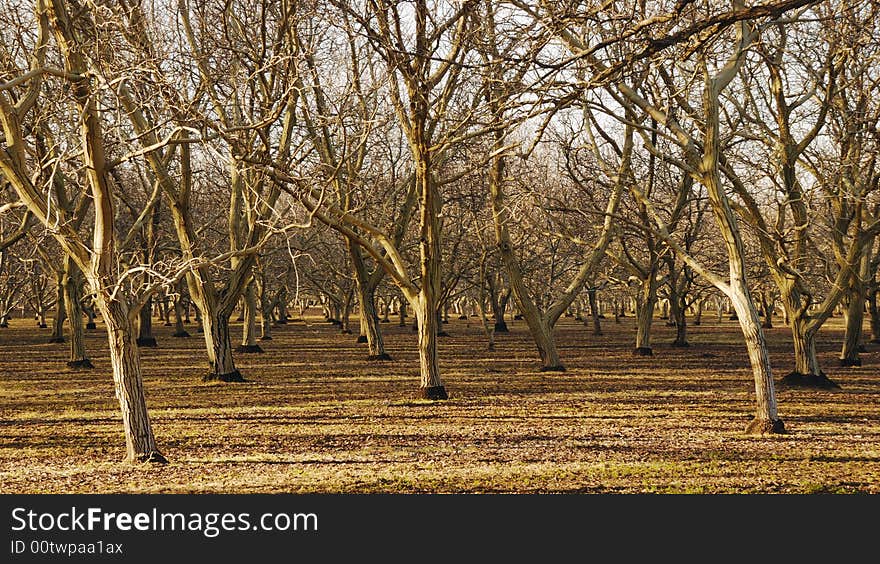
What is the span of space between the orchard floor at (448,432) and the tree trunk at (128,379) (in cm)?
33

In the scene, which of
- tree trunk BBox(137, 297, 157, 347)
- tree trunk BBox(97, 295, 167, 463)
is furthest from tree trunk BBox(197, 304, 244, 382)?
tree trunk BBox(137, 297, 157, 347)

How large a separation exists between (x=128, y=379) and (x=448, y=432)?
4756 millimetres

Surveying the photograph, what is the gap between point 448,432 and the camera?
12492 millimetres

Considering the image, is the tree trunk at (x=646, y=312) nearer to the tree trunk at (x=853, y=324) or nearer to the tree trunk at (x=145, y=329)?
the tree trunk at (x=853, y=324)

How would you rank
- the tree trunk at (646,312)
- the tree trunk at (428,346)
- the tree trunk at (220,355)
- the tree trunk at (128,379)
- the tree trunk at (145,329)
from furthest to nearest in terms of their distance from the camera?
the tree trunk at (145,329) < the tree trunk at (646,312) < the tree trunk at (220,355) < the tree trunk at (428,346) < the tree trunk at (128,379)

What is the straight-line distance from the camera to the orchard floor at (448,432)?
9023mm

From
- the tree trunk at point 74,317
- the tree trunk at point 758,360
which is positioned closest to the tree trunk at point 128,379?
the tree trunk at point 758,360

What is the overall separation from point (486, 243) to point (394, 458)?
17.2 meters

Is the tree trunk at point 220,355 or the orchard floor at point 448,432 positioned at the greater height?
the tree trunk at point 220,355

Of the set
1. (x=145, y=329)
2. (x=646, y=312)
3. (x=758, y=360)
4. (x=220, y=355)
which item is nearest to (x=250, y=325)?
(x=145, y=329)

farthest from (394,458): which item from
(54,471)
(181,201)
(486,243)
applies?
(486,243)

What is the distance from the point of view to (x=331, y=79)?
21.4 m

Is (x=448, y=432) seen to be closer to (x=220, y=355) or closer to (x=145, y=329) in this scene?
(x=220, y=355)

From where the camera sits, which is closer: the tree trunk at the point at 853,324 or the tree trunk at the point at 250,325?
the tree trunk at the point at 853,324
